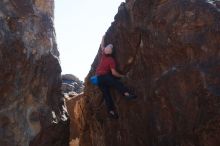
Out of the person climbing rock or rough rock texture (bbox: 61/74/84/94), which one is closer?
the person climbing rock

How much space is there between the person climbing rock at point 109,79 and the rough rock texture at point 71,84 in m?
15.3

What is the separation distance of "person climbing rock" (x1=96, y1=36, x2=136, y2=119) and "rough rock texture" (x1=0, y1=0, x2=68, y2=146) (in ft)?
12.0

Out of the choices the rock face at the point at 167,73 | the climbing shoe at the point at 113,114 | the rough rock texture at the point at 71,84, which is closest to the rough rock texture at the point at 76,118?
the rock face at the point at 167,73

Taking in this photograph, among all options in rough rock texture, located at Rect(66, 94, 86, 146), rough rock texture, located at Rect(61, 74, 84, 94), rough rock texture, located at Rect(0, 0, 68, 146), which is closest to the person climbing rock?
rough rock texture, located at Rect(66, 94, 86, 146)

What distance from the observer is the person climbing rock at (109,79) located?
1093cm

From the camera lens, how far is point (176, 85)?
32.4ft

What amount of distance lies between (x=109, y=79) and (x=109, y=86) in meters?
0.40

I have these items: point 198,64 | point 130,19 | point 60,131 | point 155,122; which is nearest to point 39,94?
point 60,131

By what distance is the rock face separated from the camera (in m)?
9.38

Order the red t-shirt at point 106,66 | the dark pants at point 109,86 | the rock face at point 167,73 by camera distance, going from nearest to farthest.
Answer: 1. the rock face at point 167,73
2. the dark pants at point 109,86
3. the red t-shirt at point 106,66

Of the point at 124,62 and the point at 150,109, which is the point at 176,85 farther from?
the point at 124,62

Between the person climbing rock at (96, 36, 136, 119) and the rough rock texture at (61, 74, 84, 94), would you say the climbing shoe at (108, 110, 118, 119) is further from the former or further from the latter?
the rough rock texture at (61, 74, 84, 94)

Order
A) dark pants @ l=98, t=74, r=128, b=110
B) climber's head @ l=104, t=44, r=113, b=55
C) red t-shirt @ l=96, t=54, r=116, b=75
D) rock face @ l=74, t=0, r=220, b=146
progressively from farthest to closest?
climber's head @ l=104, t=44, r=113, b=55 → red t-shirt @ l=96, t=54, r=116, b=75 → dark pants @ l=98, t=74, r=128, b=110 → rock face @ l=74, t=0, r=220, b=146

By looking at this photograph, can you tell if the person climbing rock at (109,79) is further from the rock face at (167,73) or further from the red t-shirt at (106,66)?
the rock face at (167,73)
